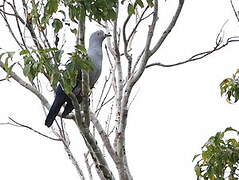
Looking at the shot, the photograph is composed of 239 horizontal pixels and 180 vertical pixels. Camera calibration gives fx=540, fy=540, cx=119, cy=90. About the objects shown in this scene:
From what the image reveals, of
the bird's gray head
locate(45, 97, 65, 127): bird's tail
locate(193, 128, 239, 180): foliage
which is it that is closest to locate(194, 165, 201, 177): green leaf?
locate(193, 128, 239, 180): foliage

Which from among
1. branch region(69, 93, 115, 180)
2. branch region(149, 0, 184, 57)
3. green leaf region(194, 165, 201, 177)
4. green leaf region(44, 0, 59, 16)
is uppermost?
branch region(149, 0, 184, 57)

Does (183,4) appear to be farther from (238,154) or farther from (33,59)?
(33,59)

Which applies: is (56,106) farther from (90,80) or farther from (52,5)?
(52,5)

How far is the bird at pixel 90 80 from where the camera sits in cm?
378

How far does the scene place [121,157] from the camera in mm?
3482

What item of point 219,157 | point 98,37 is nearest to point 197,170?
point 219,157

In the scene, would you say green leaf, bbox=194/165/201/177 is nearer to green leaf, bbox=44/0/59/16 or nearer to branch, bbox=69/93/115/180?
branch, bbox=69/93/115/180

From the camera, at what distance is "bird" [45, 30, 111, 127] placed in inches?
149

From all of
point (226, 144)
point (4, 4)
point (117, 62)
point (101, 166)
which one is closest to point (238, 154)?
point (226, 144)

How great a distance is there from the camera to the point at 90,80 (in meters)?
3.99

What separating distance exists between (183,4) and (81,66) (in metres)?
1.35

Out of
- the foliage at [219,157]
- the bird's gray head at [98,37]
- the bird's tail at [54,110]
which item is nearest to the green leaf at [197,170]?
the foliage at [219,157]

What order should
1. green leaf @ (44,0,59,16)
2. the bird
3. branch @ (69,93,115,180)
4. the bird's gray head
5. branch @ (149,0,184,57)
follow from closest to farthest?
green leaf @ (44,0,59,16) → branch @ (69,93,115,180) → branch @ (149,0,184,57) → the bird → the bird's gray head

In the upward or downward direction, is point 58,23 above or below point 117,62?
below
